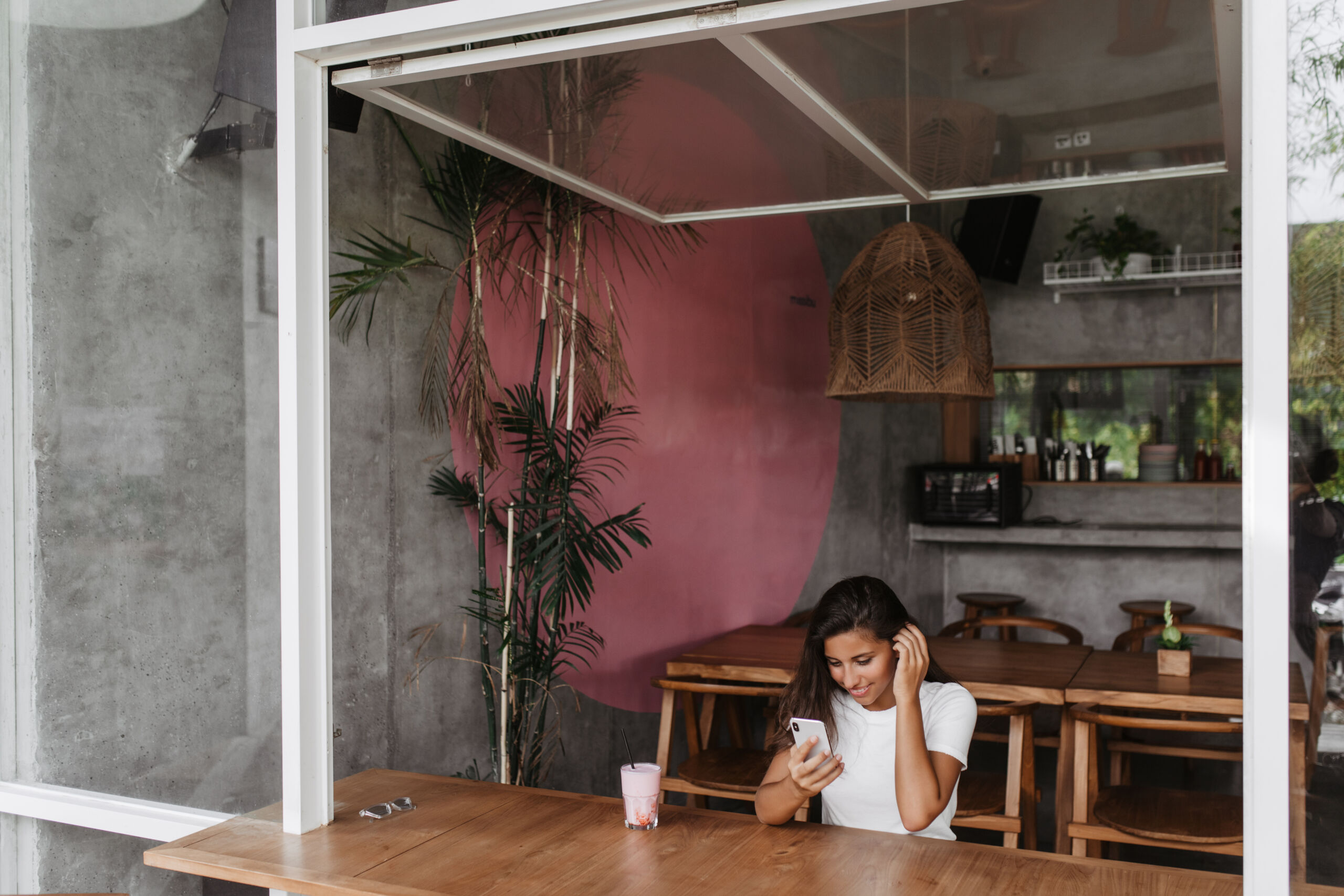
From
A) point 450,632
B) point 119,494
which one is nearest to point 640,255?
point 450,632

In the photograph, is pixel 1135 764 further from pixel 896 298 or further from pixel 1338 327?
pixel 1338 327

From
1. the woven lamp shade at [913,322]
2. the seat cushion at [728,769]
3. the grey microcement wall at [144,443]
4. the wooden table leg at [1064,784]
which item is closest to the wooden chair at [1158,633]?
the wooden table leg at [1064,784]

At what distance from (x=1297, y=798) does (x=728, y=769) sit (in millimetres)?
2415

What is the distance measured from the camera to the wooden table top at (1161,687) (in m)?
3.40

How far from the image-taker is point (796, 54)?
204 cm

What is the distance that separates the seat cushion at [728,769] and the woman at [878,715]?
1.05m

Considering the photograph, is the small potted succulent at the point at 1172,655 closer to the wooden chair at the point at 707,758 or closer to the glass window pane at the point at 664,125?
the wooden chair at the point at 707,758

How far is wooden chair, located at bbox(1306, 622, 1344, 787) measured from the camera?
4.37ft

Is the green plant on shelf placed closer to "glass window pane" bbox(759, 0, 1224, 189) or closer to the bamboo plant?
"glass window pane" bbox(759, 0, 1224, 189)

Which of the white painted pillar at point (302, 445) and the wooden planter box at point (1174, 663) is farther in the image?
the wooden planter box at point (1174, 663)

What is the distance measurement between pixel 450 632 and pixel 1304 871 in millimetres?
2499

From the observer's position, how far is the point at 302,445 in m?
1.98

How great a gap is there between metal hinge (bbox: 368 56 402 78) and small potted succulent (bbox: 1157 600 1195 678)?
9.99ft

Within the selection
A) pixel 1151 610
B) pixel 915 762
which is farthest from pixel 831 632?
pixel 1151 610
